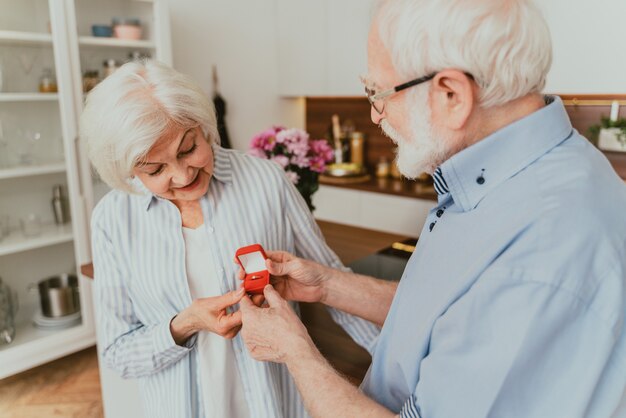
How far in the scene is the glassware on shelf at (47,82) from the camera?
8.86 ft

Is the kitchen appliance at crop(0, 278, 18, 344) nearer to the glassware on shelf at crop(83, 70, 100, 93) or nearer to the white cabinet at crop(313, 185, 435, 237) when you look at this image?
the glassware on shelf at crop(83, 70, 100, 93)

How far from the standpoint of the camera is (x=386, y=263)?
1.83 metres

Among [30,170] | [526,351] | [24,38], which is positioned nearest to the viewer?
[526,351]

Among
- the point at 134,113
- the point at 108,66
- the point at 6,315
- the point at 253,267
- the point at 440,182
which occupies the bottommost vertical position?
the point at 6,315

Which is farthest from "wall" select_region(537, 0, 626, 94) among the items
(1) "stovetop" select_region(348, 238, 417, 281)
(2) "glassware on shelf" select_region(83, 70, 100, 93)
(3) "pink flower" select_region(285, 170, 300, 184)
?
(2) "glassware on shelf" select_region(83, 70, 100, 93)

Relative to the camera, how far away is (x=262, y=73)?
405 centimetres

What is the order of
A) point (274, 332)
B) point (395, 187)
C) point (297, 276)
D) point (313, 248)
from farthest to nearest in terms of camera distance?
point (395, 187) < point (313, 248) < point (297, 276) < point (274, 332)

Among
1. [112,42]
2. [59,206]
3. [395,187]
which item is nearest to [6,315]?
[59,206]

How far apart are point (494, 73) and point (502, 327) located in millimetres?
337

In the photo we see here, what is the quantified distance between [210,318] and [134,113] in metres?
0.46

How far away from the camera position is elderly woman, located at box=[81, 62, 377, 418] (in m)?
1.10

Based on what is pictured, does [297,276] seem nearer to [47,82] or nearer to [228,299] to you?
[228,299]

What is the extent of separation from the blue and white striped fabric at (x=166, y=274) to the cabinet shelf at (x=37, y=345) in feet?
5.99

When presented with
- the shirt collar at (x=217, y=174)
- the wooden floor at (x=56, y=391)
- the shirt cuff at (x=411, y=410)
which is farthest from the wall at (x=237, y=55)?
the shirt cuff at (x=411, y=410)
